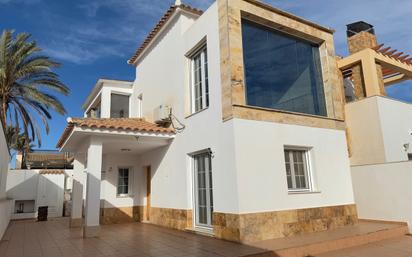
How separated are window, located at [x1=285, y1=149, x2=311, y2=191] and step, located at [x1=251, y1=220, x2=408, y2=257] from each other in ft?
4.87

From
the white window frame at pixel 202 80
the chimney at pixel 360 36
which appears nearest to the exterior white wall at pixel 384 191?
the chimney at pixel 360 36

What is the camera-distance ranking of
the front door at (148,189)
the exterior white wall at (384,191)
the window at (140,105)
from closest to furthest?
the exterior white wall at (384,191), the front door at (148,189), the window at (140,105)

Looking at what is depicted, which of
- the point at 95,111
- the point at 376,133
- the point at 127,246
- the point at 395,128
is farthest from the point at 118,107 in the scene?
the point at 395,128

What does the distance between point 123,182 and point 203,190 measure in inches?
243

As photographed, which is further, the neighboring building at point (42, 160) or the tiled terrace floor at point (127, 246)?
the neighboring building at point (42, 160)

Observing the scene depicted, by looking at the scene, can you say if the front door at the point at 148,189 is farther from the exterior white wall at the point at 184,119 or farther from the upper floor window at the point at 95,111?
the upper floor window at the point at 95,111

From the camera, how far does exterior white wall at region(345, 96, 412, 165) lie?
11.4 metres

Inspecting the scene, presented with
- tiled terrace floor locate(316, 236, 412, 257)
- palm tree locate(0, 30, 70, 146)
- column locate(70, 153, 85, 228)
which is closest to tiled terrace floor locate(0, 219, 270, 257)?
tiled terrace floor locate(316, 236, 412, 257)

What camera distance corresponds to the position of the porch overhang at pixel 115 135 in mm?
9695

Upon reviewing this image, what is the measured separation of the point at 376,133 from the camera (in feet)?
37.5

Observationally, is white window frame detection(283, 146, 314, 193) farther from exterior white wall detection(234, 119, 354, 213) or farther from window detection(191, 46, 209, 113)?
window detection(191, 46, 209, 113)

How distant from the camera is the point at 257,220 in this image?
25.0 ft

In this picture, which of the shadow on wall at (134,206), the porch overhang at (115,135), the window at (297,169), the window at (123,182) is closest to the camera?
the window at (297,169)

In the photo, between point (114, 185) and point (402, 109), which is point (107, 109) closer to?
point (114, 185)
